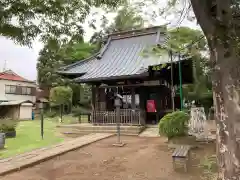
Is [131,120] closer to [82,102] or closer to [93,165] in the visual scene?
[93,165]

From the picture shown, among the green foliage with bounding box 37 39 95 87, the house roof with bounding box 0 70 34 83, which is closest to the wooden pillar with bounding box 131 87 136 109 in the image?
the green foliage with bounding box 37 39 95 87

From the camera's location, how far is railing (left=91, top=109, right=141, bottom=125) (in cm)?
1205

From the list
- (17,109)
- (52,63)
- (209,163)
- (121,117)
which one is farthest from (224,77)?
(52,63)

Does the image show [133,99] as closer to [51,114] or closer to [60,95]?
[60,95]

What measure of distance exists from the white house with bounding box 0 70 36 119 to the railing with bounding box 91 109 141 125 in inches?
557

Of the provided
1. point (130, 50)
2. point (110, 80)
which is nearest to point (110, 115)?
point (110, 80)

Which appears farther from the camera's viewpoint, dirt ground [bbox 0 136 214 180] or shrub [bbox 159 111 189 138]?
shrub [bbox 159 111 189 138]

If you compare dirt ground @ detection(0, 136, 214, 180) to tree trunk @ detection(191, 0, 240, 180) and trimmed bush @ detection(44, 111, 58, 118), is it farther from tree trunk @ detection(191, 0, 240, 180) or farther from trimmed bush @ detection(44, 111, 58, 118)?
trimmed bush @ detection(44, 111, 58, 118)

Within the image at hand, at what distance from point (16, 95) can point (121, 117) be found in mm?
21592

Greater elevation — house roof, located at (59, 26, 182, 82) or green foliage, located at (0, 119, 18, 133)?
house roof, located at (59, 26, 182, 82)

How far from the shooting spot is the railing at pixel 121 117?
12055 mm

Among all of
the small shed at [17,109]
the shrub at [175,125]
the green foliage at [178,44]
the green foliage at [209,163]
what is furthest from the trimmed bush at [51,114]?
the green foliage at [209,163]

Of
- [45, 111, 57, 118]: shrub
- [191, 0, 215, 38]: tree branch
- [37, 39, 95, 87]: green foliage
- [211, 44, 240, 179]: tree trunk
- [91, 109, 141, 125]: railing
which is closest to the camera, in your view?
[211, 44, 240, 179]: tree trunk

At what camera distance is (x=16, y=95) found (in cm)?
2962
